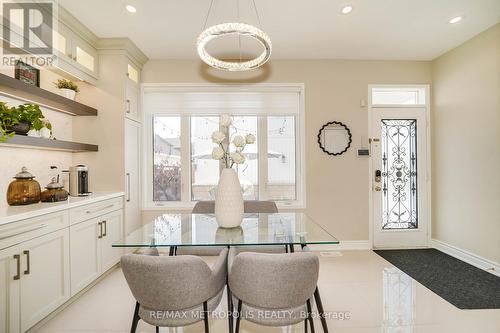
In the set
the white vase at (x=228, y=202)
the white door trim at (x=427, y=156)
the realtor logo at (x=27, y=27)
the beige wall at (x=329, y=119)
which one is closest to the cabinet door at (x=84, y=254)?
the white vase at (x=228, y=202)

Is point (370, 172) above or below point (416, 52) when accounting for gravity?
below

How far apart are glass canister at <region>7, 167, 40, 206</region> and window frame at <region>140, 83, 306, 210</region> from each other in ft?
4.96

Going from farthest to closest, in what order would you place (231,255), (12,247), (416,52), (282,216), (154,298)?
(416,52), (282,216), (231,255), (12,247), (154,298)

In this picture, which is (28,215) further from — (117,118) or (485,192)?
(485,192)

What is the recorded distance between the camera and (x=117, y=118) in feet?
10.6

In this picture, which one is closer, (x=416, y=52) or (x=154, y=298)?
(x=154, y=298)

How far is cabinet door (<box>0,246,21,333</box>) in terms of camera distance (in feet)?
5.45

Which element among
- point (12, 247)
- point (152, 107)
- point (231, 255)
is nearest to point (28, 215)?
point (12, 247)

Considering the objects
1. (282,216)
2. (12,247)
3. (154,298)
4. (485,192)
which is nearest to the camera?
(154,298)

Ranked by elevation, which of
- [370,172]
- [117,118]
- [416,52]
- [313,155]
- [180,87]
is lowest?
[370,172]

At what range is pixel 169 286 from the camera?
131 cm

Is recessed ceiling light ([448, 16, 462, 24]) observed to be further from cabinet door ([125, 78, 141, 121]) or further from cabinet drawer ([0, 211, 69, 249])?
cabinet drawer ([0, 211, 69, 249])

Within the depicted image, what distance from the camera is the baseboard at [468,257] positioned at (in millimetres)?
2934

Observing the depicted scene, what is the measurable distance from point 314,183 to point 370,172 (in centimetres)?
86
